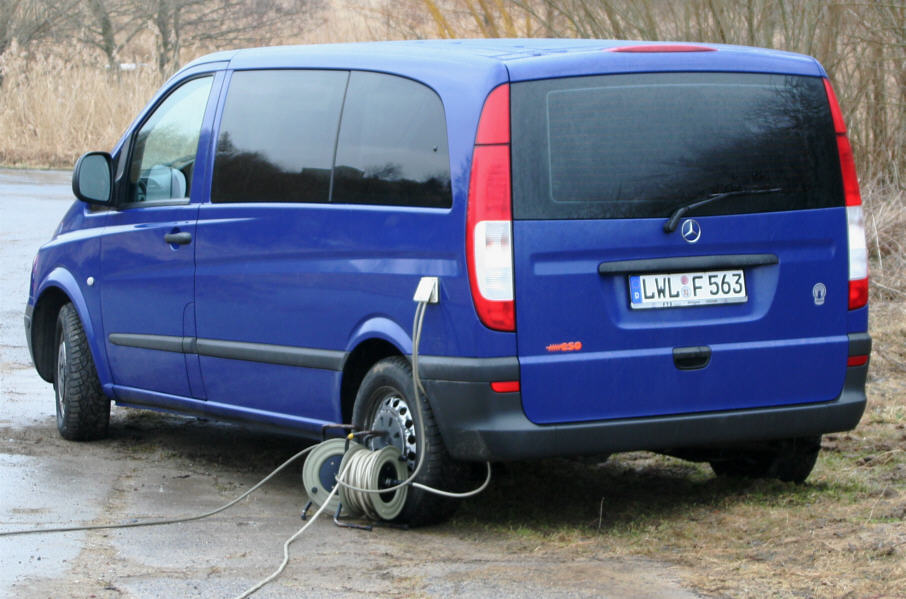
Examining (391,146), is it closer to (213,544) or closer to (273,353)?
(273,353)

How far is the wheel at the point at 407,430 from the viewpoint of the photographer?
17.5ft

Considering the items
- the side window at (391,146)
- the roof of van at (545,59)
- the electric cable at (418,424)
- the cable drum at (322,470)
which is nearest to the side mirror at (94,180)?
the roof of van at (545,59)

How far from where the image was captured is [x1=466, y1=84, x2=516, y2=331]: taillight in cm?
502

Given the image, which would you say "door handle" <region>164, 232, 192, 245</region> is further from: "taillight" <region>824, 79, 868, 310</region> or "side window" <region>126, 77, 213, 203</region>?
"taillight" <region>824, 79, 868, 310</region>

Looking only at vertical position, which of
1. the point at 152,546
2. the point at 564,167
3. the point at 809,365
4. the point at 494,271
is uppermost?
the point at 564,167

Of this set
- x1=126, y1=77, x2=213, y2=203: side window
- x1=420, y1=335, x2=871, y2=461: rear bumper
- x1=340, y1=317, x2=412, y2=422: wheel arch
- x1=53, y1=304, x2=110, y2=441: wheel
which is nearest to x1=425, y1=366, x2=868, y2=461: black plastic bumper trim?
x1=420, y1=335, x2=871, y2=461: rear bumper

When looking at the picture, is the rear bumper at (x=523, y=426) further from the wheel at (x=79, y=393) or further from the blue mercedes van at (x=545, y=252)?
the wheel at (x=79, y=393)

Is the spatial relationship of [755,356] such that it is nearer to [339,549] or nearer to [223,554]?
[339,549]

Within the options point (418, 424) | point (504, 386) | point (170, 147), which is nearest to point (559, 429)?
point (504, 386)

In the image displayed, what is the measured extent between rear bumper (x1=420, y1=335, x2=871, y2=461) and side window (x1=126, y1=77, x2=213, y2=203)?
2.14 metres

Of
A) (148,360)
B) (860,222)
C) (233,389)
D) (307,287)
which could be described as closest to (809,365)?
(860,222)

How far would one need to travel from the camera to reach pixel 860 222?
18.6ft

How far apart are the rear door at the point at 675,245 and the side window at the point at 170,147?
2.20 metres

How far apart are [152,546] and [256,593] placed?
0.89 meters
